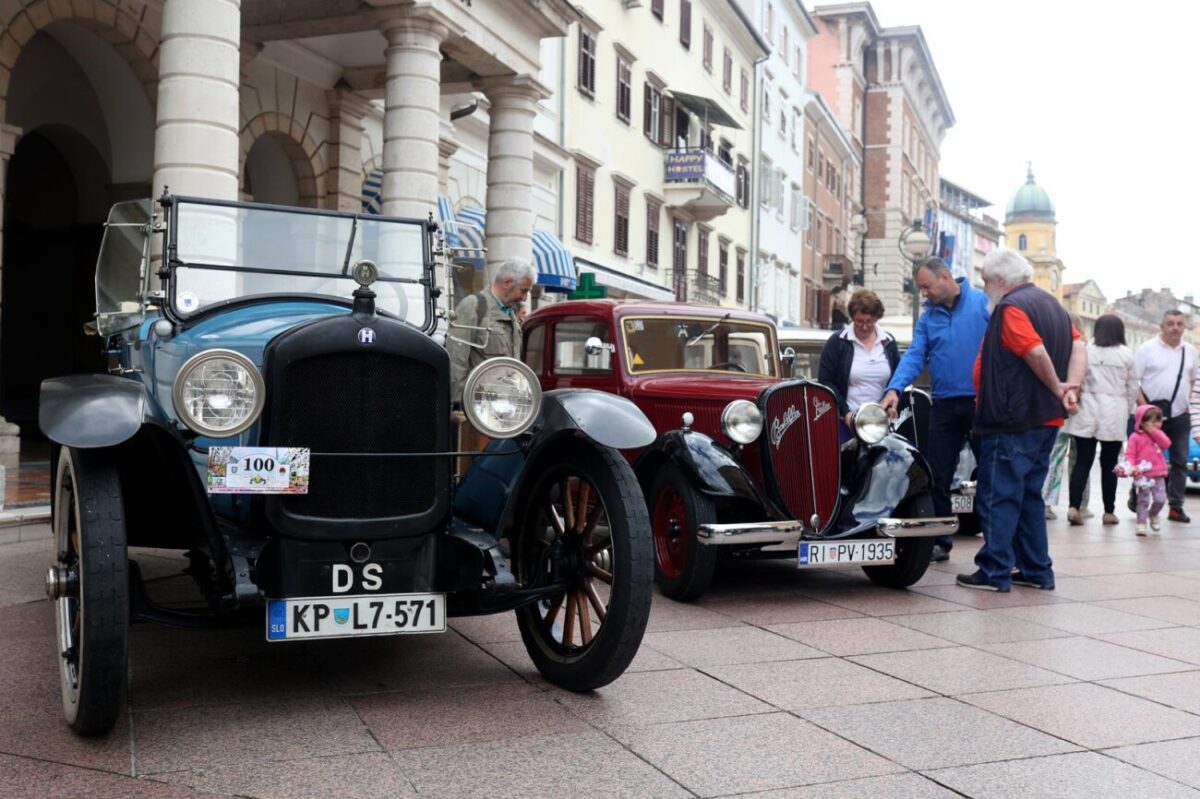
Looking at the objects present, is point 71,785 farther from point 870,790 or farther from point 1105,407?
point 1105,407

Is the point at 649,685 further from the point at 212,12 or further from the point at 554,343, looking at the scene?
the point at 212,12

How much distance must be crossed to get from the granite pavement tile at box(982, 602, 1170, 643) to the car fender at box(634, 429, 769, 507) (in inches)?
58.4

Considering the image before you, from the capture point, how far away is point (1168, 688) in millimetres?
4848

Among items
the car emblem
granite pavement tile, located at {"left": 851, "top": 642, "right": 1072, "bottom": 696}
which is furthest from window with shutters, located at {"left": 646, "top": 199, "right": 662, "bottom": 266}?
granite pavement tile, located at {"left": 851, "top": 642, "right": 1072, "bottom": 696}

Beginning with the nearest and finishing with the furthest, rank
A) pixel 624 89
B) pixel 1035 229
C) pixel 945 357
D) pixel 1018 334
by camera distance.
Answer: pixel 1018 334 → pixel 945 357 → pixel 624 89 → pixel 1035 229

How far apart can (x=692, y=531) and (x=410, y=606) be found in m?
2.47

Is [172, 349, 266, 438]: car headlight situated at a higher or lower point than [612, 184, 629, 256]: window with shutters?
lower

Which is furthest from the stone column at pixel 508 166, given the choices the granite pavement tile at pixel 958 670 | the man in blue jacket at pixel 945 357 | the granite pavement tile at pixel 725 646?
the granite pavement tile at pixel 958 670

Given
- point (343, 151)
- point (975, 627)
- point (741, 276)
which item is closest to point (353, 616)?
point (975, 627)

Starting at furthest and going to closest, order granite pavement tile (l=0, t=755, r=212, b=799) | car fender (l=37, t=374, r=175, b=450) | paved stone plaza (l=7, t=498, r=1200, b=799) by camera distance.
Answer: car fender (l=37, t=374, r=175, b=450) → paved stone plaza (l=7, t=498, r=1200, b=799) → granite pavement tile (l=0, t=755, r=212, b=799)

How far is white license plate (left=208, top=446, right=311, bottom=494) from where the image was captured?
402 cm

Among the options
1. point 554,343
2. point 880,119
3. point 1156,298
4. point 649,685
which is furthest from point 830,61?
point 1156,298

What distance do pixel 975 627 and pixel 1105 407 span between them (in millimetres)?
5836

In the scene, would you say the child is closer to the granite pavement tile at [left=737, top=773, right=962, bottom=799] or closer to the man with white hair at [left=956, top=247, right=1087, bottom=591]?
the man with white hair at [left=956, top=247, right=1087, bottom=591]
